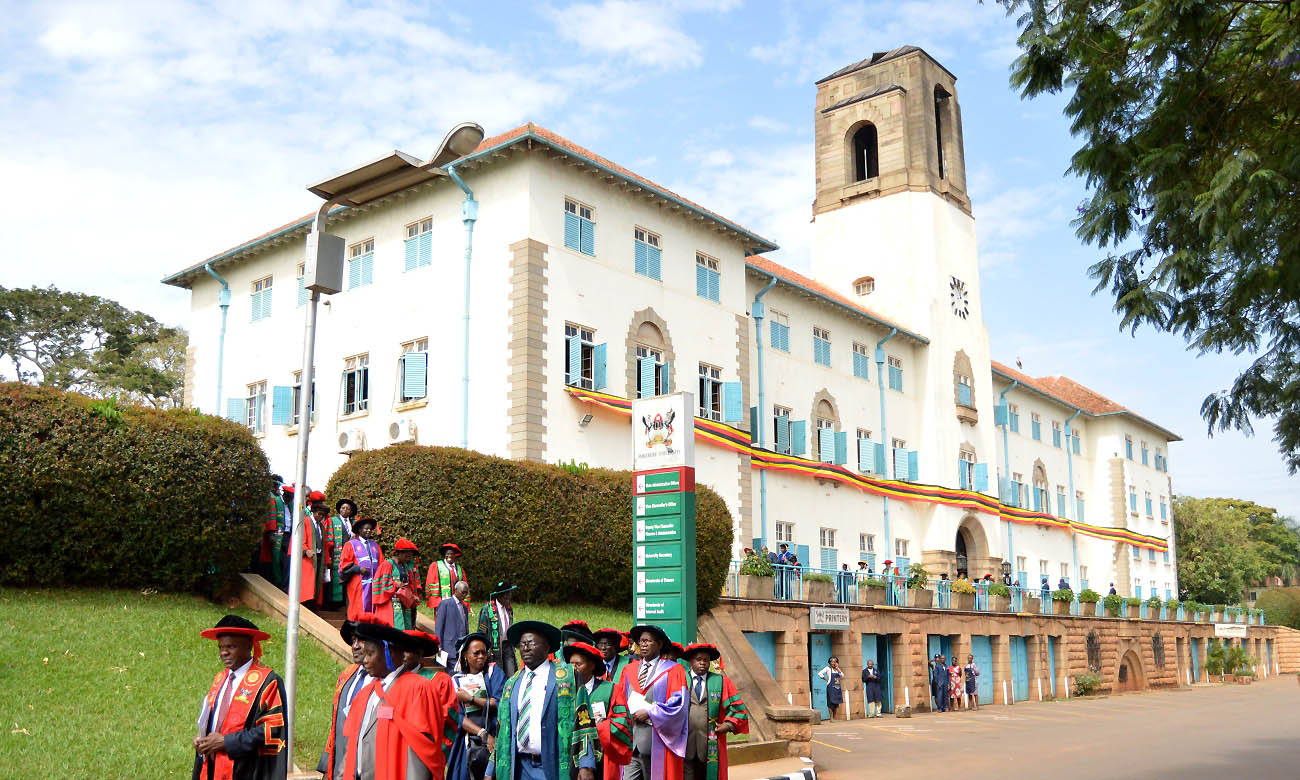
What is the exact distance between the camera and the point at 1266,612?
69062 millimetres

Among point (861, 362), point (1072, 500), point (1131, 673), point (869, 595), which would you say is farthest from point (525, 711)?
point (1072, 500)

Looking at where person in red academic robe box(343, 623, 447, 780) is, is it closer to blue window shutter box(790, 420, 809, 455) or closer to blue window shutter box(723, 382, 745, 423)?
blue window shutter box(723, 382, 745, 423)

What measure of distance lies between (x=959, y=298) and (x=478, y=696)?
114 feet

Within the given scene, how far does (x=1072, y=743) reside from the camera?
20.2 meters

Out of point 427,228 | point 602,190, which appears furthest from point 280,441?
point 602,190

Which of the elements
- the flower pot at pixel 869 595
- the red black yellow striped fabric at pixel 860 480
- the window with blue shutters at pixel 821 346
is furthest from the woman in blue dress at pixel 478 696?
the window with blue shutters at pixel 821 346

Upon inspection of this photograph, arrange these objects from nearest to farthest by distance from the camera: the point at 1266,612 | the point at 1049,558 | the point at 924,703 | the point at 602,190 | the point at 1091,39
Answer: the point at 1091,39
the point at 602,190
the point at 924,703
the point at 1049,558
the point at 1266,612

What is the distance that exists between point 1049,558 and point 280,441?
104 ft

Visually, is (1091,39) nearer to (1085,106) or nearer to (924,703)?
(1085,106)

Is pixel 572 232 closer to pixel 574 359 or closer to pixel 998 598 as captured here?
pixel 574 359

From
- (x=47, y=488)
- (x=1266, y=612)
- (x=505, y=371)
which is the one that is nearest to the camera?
(x=47, y=488)

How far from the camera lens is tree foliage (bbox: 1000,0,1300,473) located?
930 cm

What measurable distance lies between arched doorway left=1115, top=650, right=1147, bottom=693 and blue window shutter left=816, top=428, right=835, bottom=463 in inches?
672

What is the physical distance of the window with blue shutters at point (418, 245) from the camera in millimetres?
27281
